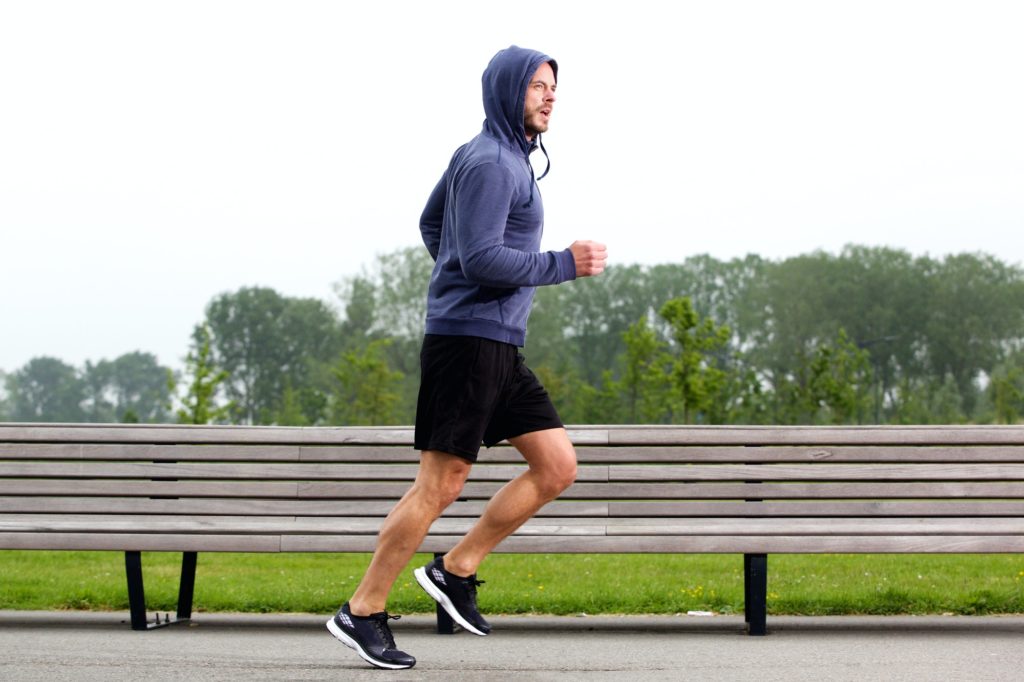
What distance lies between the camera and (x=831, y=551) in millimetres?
5566

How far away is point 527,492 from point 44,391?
133842 mm

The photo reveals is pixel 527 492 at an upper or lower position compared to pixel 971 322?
lower

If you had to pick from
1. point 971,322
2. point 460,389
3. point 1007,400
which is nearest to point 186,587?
point 460,389

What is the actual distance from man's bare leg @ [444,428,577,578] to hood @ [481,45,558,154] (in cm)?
96

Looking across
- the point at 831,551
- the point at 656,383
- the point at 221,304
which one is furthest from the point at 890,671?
the point at 221,304

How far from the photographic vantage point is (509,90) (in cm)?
458

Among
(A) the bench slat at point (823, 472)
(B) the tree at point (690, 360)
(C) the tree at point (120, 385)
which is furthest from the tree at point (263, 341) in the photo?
(A) the bench slat at point (823, 472)

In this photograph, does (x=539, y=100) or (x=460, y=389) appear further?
(x=539, y=100)

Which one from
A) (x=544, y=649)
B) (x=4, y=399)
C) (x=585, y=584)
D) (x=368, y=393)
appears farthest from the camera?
(x=4, y=399)

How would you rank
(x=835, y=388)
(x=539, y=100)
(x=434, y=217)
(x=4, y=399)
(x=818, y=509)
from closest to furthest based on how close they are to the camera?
1. (x=539, y=100)
2. (x=434, y=217)
3. (x=818, y=509)
4. (x=835, y=388)
5. (x=4, y=399)

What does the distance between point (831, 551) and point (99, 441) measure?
10.5ft

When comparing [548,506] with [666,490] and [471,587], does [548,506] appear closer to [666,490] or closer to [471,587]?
[666,490]

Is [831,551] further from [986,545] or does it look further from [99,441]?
[99,441]

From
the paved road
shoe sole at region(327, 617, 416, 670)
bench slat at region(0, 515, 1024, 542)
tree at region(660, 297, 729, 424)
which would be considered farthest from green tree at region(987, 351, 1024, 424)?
shoe sole at region(327, 617, 416, 670)
